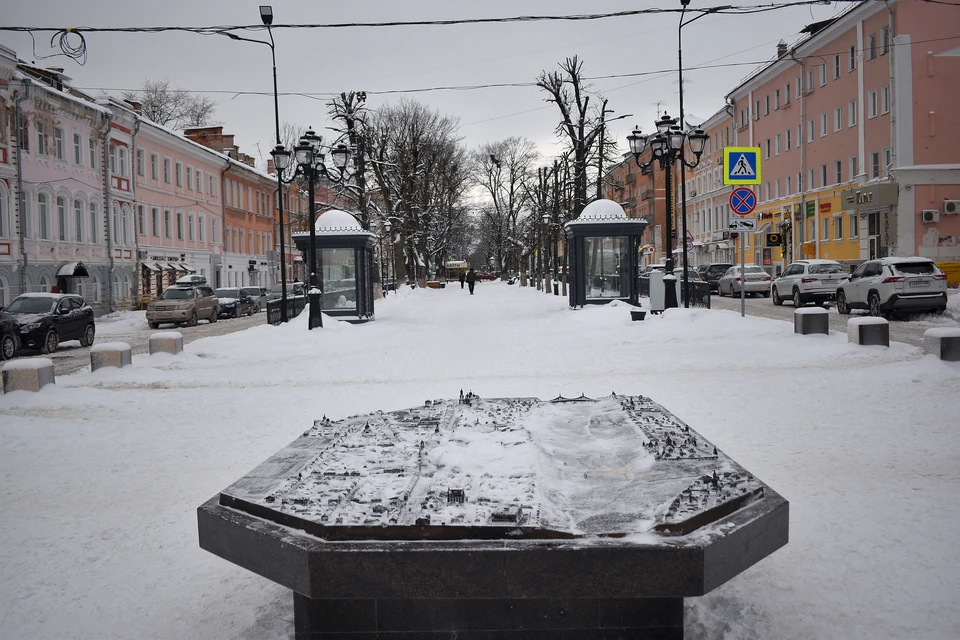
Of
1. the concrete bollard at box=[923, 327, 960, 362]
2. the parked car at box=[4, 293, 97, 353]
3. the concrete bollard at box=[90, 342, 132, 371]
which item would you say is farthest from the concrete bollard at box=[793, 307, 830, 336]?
the parked car at box=[4, 293, 97, 353]

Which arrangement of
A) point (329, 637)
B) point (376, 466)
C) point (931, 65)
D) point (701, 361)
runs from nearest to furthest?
point (329, 637) < point (376, 466) < point (701, 361) < point (931, 65)

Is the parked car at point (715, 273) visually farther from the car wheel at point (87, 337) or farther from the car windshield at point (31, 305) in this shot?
the car windshield at point (31, 305)

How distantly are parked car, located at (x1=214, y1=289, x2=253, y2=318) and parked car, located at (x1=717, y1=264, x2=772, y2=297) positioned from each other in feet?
79.4

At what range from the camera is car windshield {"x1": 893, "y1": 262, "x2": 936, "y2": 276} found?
2244 centimetres

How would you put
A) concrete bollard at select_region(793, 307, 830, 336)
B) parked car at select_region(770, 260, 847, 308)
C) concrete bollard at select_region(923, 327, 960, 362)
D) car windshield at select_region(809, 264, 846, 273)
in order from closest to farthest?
concrete bollard at select_region(923, 327, 960, 362), concrete bollard at select_region(793, 307, 830, 336), parked car at select_region(770, 260, 847, 308), car windshield at select_region(809, 264, 846, 273)

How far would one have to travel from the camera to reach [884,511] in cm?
539

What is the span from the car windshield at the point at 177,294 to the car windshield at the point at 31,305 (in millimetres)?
11193

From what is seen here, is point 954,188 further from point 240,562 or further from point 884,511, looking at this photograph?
point 240,562

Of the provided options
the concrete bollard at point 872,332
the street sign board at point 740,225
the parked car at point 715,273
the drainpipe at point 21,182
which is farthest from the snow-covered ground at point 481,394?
the parked car at point 715,273

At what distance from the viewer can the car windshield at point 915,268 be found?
2244 centimetres

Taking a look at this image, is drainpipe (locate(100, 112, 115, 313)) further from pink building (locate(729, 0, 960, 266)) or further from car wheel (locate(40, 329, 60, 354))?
pink building (locate(729, 0, 960, 266))

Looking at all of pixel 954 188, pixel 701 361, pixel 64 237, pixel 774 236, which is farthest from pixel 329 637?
pixel 774 236

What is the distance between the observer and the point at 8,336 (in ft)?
67.1

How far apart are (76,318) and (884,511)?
22947 millimetres
